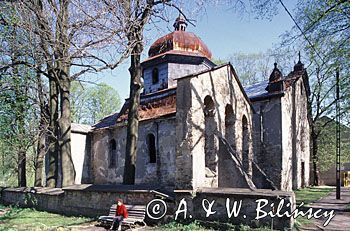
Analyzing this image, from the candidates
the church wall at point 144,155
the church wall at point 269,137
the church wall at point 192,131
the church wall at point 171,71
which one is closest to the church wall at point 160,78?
the church wall at point 171,71

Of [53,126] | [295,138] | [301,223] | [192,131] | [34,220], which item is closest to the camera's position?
[301,223]

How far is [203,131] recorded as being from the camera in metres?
10.4

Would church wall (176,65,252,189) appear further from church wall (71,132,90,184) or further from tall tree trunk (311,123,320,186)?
tall tree trunk (311,123,320,186)

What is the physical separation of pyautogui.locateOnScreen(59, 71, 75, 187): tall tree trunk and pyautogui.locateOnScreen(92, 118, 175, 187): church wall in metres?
5.61

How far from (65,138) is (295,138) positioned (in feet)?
55.8

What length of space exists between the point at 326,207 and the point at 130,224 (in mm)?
8699

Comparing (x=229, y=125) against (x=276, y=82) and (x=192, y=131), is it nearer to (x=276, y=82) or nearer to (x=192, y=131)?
(x=192, y=131)

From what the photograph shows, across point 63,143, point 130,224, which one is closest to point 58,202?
point 63,143

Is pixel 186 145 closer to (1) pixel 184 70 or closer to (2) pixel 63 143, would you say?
(2) pixel 63 143

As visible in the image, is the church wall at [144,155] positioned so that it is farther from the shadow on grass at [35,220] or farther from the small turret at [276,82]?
the small turret at [276,82]

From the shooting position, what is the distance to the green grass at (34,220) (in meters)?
9.96

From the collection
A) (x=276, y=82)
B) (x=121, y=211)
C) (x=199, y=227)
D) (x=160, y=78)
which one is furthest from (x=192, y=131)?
(x=160, y=78)

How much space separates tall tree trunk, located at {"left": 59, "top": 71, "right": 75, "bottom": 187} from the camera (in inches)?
552

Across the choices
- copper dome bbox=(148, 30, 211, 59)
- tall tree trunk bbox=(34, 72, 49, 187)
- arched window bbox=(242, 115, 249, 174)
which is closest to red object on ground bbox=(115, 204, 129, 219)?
arched window bbox=(242, 115, 249, 174)
